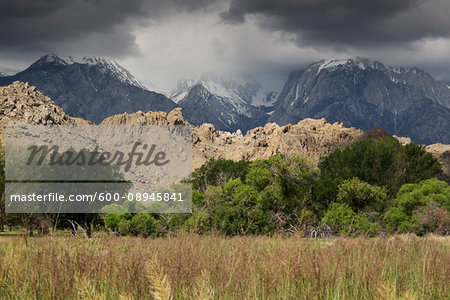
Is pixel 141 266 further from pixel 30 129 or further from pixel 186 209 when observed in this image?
pixel 30 129

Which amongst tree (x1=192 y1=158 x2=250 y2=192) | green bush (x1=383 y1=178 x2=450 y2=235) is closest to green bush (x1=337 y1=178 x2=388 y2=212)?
green bush (x1=383 y1=178 x2=450 y2=235)

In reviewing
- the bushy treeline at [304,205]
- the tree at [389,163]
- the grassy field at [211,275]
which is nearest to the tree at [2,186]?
the bushy treeline at [304,205]

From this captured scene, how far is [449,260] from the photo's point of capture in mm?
6125

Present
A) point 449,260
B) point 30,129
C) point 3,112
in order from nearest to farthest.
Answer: point 449,260, point 30,129, point 3,112

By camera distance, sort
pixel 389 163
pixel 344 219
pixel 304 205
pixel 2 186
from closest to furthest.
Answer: pixel 304 205
pixel 344 219
pixel 2 186
pixel 389 163

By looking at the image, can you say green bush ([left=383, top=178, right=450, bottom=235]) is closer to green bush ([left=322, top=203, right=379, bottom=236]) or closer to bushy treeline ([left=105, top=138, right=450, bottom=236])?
bushy treeline ([left=105, top=138, right=450, bottom=236])

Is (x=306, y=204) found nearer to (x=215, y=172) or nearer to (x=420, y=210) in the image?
(x=420, y=210)

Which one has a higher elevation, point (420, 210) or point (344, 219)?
point (420, 210)

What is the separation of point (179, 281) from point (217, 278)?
466mm

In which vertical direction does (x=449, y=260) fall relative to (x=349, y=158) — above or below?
below

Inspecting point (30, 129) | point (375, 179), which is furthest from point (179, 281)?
point (30, 129)

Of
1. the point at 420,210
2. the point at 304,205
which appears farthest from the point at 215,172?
the point at 420,210

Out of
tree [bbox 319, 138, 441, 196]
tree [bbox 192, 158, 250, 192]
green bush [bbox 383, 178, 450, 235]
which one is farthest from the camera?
tree [bbox 192, 158, 250, 192]

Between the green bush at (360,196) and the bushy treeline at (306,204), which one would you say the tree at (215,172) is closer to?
the bushy treeline at (306,204)
